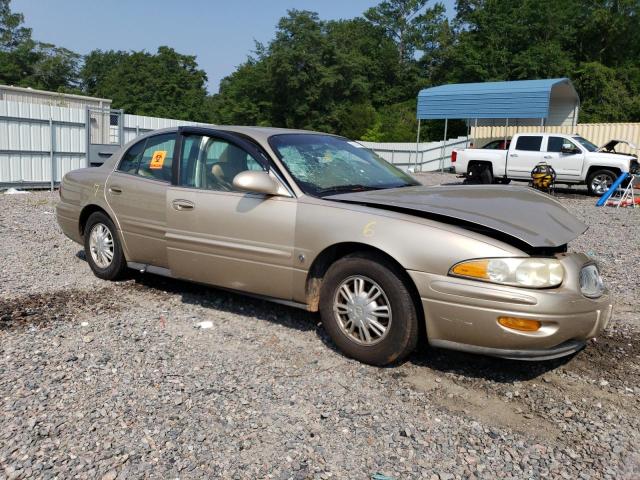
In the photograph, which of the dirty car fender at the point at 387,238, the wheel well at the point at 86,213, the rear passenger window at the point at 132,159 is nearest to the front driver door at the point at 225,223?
the dirty car fender at the point at 387,238

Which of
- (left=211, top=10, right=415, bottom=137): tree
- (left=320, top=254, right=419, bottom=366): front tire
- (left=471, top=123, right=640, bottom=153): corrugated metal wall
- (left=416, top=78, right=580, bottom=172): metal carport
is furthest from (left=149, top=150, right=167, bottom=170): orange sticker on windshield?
(left=211, top=10, right=415, bottom=137): tree

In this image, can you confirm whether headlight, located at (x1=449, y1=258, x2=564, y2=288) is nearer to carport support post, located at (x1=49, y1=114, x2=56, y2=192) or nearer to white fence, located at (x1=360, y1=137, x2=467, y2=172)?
carport support post, located at (x1=49, y1=114, x2=56, y2=192)

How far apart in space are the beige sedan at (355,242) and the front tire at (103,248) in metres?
0.02

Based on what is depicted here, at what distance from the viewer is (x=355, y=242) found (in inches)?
148

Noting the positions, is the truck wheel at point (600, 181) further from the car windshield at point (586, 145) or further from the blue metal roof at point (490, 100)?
the blue metal roof at point (490, 100)

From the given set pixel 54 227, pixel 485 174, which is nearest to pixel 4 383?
pixel 54 227

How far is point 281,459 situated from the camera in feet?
9.02

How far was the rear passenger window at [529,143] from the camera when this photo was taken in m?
18.3

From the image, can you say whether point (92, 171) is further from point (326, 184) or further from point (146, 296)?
point (326, 184)

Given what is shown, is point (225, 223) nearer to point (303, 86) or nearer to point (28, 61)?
point (303, 86)

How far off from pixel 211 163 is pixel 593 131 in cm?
2436

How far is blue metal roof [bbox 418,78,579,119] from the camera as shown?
2341 cm

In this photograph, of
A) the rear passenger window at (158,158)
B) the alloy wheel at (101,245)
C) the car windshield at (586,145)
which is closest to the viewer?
the rear passenger window at (158,158)

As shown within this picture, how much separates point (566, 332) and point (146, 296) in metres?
3.53
